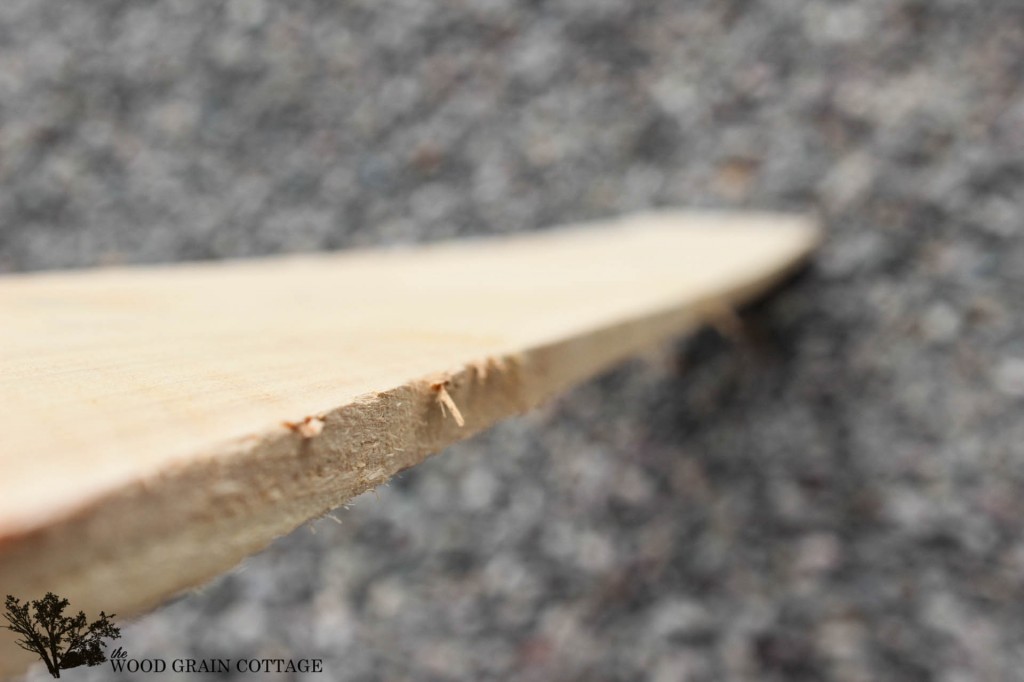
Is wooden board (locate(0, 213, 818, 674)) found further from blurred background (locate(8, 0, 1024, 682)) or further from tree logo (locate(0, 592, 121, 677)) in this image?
blurred background (locate(8, 0, 1024, 682))

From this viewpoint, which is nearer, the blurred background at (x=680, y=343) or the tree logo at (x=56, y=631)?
the tree logo at (x=56, y=631)

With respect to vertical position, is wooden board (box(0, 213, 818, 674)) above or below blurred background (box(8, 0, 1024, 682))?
below

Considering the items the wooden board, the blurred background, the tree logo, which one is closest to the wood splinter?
the wooden board

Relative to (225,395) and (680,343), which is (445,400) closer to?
(225,395)

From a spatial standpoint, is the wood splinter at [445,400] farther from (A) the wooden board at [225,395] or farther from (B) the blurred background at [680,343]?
(B) the blurred background at [680,343]

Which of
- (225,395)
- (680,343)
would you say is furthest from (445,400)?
(680,343)

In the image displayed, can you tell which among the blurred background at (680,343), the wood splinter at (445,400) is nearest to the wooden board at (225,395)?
the wood splinter at (445,400)

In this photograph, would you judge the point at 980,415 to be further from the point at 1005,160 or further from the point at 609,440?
the point at 609,440
